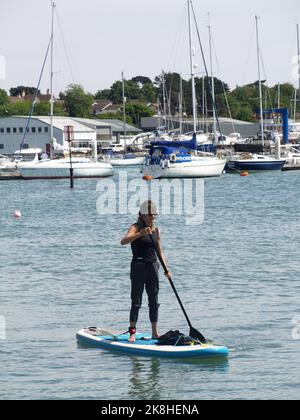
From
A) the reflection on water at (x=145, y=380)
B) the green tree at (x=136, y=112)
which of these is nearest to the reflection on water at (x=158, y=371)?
the reflection on water at (x=145, y=380)

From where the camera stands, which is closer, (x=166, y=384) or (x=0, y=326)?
(x=166, y=384)

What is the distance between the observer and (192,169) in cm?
7038

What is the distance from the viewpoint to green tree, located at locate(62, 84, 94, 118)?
531 feet

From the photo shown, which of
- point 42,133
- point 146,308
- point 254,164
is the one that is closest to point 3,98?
point 42,133

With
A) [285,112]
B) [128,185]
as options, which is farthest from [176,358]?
[285,112]

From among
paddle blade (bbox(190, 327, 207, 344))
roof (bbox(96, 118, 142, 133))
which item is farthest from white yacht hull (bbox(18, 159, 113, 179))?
Answer: roof (bbox(96, 118, 142, 133))

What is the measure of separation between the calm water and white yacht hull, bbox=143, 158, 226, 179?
26751 mm

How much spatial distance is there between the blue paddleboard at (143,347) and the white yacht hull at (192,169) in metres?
52.5

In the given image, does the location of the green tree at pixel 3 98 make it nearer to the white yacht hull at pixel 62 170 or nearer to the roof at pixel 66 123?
the roof at pixel 66 123

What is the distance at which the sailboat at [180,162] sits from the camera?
70375 millimetres

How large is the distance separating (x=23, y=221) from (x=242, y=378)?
2976 cm

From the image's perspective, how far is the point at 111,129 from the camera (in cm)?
13800

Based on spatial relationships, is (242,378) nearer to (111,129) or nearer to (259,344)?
(259,344)
